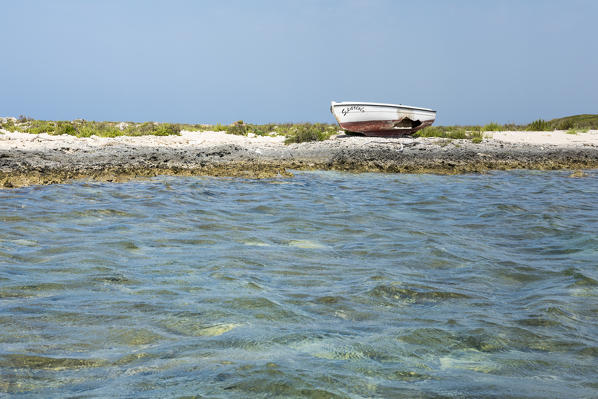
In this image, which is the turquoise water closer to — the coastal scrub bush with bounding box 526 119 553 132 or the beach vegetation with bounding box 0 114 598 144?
the beach vegetation with bounding box 0 114 598 144

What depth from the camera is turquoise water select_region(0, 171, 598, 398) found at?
11.1ft

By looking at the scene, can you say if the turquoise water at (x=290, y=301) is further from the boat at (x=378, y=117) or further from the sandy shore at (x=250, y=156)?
the boat at (x=378, y=117)

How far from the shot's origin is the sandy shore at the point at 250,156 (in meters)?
14.8

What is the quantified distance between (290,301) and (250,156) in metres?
14.4

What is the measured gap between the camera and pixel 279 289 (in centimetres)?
552

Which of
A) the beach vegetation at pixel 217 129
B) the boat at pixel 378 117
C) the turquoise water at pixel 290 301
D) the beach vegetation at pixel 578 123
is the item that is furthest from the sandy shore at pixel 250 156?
the beach vegetation at pixel 578 123

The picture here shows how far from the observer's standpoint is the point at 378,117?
84.3ft

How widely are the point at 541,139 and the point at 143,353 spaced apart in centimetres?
2687

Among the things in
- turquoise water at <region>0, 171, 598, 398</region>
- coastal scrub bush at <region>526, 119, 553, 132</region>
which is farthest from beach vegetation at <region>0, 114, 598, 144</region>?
turquoise water at <region>0, 171, 598, 398</region>

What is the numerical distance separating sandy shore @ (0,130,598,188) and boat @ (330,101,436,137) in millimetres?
1749

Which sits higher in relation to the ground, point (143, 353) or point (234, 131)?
point (234, 131)

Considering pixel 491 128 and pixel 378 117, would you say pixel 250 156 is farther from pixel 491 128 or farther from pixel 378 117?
pixel 491 128

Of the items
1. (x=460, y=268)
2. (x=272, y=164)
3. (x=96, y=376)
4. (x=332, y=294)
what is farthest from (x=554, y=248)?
(x=272, y=164)

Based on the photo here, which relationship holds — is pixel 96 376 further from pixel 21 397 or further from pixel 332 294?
pixel 332 294
